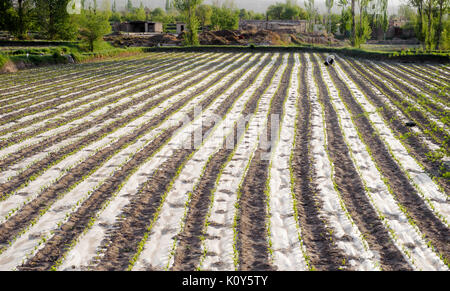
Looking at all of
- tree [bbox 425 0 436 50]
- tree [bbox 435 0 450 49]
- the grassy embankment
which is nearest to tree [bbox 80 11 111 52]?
the grassy embankment

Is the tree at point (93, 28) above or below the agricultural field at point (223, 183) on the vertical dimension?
above

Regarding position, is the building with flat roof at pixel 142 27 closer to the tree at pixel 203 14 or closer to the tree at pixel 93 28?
the tree at pixel 203 14

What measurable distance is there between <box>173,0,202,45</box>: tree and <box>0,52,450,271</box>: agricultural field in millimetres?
31900

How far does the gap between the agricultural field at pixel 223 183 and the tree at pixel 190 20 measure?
31.9m

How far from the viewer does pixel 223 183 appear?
8852 millimetres

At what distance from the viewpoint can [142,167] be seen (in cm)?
980

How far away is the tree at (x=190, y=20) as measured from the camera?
48.1 metres

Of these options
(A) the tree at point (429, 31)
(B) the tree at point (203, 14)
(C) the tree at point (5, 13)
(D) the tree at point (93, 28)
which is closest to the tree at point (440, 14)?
(A) the tree at point (429, 31)

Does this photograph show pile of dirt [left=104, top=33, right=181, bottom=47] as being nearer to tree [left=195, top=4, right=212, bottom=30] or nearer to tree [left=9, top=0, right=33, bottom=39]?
tree [left=9, top=0, right=33, bottom=39]

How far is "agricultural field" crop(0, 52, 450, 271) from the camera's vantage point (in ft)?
20.5

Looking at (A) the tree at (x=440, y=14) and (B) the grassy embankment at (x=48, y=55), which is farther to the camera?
(A) the tree at (x=440, y=14)

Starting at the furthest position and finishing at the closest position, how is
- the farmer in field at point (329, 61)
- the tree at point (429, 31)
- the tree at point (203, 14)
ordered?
the tree at point (203, 14) < the tree at point (429, 31) < the farmer in field at point (329, 61)

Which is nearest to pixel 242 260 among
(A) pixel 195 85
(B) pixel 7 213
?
(B) pixel 7 213

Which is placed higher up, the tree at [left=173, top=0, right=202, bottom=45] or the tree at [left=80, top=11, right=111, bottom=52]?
the tree at [left=173, top=0, right=202, bottom=45]
